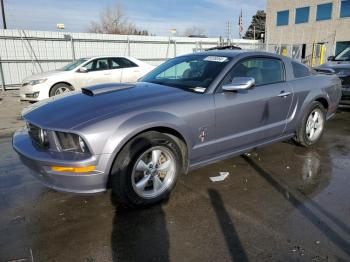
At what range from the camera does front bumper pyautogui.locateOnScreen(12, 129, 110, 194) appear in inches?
112

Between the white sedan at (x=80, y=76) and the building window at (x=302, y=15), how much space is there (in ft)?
95.1

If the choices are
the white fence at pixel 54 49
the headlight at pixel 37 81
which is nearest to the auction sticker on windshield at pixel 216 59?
the headlight at pixel 37 81

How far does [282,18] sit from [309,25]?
13.0 ft

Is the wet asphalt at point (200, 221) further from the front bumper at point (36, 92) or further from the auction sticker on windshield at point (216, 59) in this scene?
the front bumper at point (36, 92)

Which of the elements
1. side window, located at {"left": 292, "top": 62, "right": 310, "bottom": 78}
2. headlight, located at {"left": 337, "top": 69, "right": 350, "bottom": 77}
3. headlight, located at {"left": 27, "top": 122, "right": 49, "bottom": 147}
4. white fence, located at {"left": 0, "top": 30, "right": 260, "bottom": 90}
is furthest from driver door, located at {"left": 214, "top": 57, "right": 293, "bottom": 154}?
white fence, located at {"left": 0, "top": 30, "right": 260, "bottom": 90}

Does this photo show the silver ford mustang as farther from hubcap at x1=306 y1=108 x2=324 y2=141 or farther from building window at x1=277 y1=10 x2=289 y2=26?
building window at x1=277 y1=10 x2=289 y2=26

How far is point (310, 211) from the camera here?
10.5ft

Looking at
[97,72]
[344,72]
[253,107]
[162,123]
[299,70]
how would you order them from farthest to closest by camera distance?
[97,72]
[344,72]
[299,70]
[253,107]
[162,123]

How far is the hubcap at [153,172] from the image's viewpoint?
3211 millimetres

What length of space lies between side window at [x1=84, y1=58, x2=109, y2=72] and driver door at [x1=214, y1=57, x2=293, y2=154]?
279 inches

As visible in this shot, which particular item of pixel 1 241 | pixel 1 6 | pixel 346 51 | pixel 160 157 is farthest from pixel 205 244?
pixel 1 6

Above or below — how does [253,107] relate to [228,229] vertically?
above

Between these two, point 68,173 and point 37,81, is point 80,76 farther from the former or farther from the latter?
point 68,173

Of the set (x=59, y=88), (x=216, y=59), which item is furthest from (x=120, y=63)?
(x=216, y=59)
